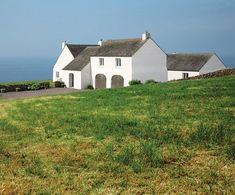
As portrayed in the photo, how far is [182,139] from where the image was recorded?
1191 cm

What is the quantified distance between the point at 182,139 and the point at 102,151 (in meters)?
2.55

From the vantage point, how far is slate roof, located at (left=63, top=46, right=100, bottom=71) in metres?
67.9

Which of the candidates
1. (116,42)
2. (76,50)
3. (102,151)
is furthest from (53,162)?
(76,50)

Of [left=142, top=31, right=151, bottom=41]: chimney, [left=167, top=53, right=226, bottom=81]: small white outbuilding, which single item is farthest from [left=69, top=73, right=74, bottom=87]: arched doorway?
[left=167, top=53, right=226, bottom=81]: small white outbuilding

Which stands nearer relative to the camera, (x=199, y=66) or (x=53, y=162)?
(x=53, y=162)

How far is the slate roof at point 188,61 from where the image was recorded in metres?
69.6

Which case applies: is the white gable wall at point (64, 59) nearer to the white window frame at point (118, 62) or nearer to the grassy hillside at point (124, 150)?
the white window frame at point (118, 62)

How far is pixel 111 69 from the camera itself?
64188mm

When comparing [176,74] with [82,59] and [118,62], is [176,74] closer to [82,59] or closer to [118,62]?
[118,62]

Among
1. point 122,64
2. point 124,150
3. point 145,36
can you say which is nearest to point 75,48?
point 122,64

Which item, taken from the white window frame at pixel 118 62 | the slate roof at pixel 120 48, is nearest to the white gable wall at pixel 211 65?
the slate roof at pixel 120 48

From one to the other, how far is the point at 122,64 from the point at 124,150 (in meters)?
51.3

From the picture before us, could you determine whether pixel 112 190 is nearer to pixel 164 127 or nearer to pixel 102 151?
pixel 102 151

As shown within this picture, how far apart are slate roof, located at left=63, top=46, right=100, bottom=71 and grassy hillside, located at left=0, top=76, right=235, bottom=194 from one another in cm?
4972
